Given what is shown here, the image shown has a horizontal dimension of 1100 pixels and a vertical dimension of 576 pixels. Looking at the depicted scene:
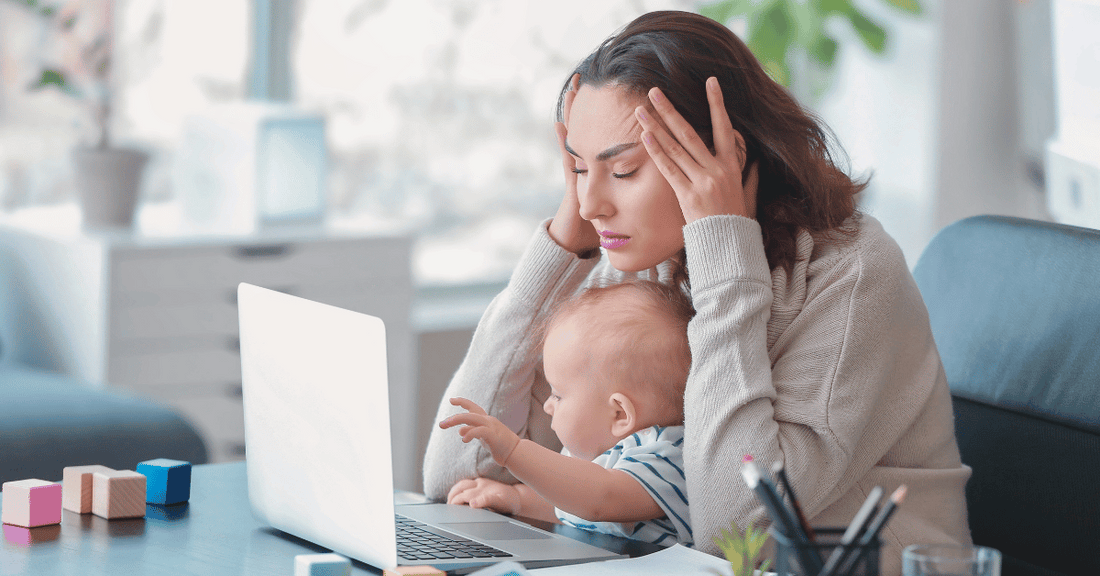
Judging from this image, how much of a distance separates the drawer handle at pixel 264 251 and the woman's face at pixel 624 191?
6.33ft

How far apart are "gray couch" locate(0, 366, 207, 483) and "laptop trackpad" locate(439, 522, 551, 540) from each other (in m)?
1.35

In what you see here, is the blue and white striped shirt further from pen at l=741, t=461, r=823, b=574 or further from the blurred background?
the blurred background

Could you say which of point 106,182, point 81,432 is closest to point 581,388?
point 81,432

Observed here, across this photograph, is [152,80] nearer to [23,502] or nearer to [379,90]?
[379,90]

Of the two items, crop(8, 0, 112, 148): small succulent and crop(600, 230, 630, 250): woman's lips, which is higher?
crop(8, 0, 112, 148): small succulent

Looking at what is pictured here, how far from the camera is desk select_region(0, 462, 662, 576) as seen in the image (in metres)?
1.05

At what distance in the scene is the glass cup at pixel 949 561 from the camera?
736 millimetres

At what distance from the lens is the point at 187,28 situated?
3.45 m

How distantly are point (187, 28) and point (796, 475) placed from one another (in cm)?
271

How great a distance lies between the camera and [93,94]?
3223mm

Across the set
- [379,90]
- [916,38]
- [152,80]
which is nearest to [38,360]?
[152,80]

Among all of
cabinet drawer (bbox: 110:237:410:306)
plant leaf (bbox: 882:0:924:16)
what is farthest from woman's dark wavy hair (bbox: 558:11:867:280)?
plant leaf (bbox: 882:0:924:16)

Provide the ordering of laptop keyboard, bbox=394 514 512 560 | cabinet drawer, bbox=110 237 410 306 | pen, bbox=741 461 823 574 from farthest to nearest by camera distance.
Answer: cabinet drawer, bbox=110 237 410 306 < laptop keyboard, bbox=394 514 512 560 < pen, bbox=741 461 823 574

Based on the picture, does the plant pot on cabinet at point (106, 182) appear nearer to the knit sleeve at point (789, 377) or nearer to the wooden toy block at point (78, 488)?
the wooden toy block at point (78, 488)
